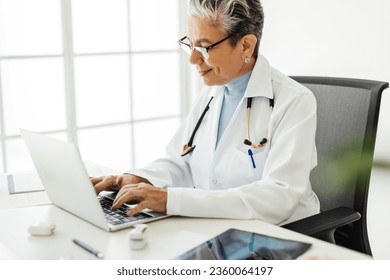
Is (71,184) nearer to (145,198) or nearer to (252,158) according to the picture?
(145,198)

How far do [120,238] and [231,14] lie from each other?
2.53 ft

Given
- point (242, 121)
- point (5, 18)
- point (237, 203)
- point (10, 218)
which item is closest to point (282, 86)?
point (242, 121)

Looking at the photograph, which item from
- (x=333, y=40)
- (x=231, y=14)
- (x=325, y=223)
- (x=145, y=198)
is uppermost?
(x=231, y=14)

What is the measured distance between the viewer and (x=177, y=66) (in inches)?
138

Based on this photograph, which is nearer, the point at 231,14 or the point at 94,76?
the point at 231,14

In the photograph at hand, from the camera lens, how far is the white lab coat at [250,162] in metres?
1.42

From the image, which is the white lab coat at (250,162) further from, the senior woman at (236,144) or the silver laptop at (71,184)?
the silver laptop at (71,184)

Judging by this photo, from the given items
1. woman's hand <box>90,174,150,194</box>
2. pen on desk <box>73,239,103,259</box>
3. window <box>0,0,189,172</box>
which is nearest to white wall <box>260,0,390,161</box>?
window <box>0,0,189,172</box>

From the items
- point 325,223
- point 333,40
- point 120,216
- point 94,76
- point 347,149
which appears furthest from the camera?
point 94,76

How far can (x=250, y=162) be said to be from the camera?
5.41 ft

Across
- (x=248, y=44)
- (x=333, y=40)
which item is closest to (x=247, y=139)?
(x=248, y=44)

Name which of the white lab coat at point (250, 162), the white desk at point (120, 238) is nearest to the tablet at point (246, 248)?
the white desk at point (120, 238)

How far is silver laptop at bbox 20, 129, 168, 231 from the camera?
1.26 metres

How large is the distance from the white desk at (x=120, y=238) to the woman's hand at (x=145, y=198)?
45 mm
